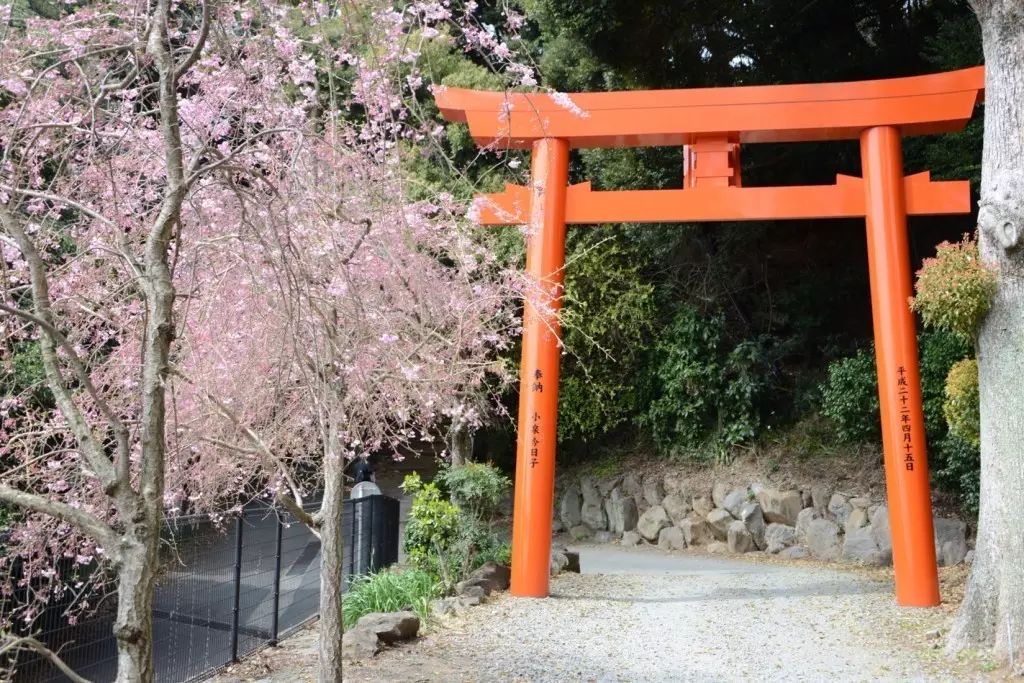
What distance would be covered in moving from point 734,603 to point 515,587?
74.3 inches

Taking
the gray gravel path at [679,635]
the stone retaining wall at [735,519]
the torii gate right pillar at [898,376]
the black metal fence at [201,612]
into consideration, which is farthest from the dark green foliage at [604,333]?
the black metal fence at [201,612]

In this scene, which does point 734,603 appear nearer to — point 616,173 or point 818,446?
point 818,446

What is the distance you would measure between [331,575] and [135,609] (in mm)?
Result: 2211

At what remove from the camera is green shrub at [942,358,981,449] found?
698cm

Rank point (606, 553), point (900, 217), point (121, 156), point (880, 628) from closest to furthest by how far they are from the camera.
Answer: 1. point (121, 156)
2. point (880, 628)
3. point (900, 217)
4. point (606, 553)

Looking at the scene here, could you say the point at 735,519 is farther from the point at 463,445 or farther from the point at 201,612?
the point at 201,612

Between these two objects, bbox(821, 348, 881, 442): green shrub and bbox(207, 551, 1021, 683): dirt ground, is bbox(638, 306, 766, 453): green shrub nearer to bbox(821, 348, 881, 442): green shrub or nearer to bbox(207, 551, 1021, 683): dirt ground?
bbox(821, 348, 881, 442): green shrub

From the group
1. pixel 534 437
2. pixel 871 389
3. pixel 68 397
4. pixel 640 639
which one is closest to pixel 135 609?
pixel 68 397

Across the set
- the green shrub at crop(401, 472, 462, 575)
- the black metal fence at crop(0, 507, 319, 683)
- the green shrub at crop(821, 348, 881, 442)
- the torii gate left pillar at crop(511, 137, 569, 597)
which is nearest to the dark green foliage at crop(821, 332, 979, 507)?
the green shrub at crop(821, 348, 881, 442)

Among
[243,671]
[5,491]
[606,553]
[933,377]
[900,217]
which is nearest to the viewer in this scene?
[5,491]

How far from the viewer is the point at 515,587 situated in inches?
298

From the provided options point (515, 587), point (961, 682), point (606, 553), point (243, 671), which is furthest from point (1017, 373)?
point (606, 553)

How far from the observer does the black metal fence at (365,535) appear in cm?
792

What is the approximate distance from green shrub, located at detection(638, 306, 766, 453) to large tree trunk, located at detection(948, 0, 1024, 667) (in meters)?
6.06
